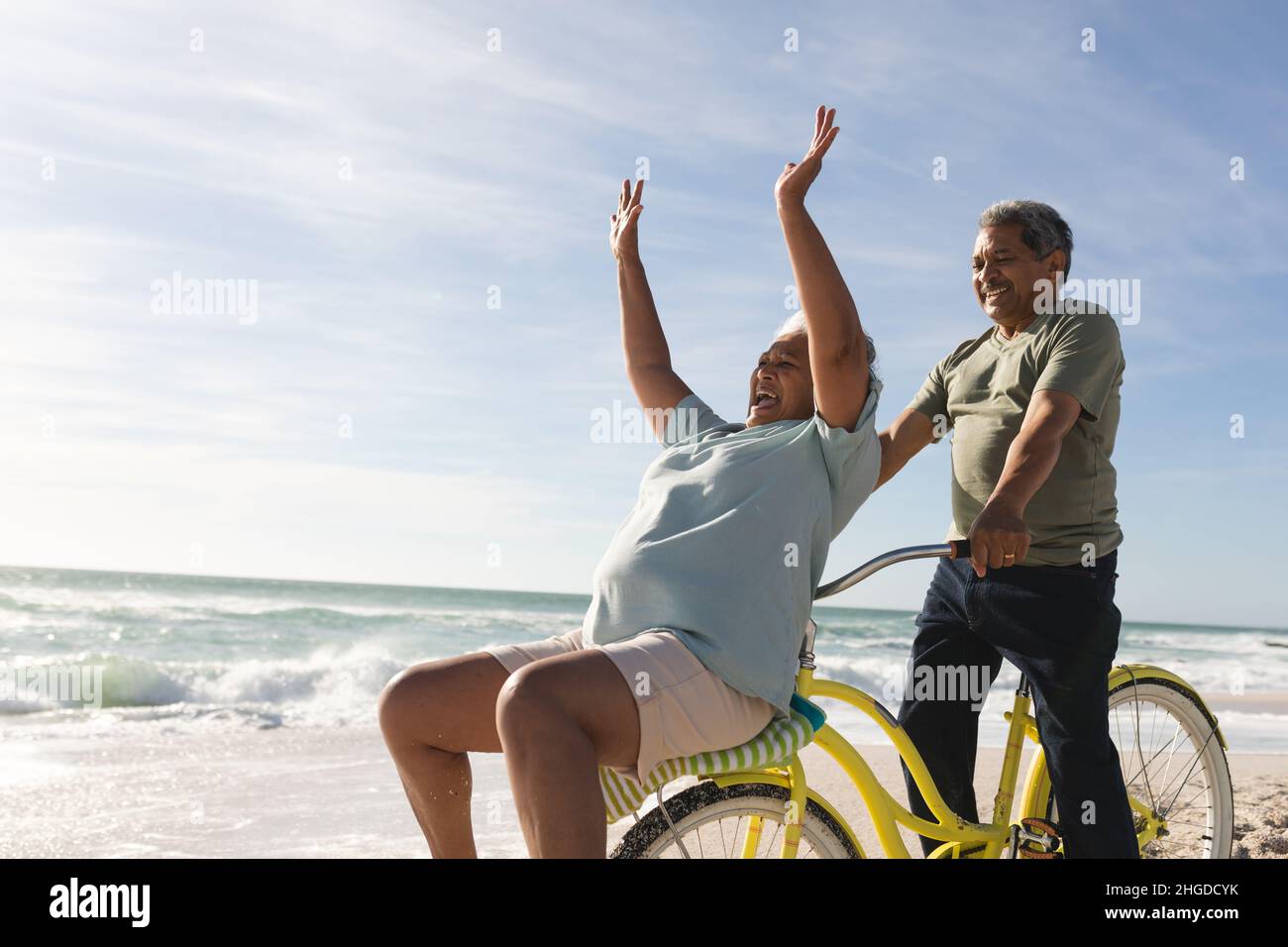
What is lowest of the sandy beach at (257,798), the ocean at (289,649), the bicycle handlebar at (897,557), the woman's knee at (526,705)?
the ocean at (289,649)

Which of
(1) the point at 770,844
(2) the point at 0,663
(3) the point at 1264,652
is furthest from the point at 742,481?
(3) the point at 1264,652

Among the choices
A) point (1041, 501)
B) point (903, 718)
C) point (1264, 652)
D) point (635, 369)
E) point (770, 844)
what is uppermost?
point (635, 369)

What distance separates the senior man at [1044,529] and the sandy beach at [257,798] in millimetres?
2187

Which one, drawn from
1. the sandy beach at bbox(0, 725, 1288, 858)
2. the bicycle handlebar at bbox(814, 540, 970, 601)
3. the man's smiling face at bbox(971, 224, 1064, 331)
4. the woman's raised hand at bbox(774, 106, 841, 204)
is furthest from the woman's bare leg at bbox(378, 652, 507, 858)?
the sandy beach at bbox(0, 725, 1288, 858)

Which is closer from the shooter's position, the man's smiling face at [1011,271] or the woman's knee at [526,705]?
the woman's knee at [526,705]

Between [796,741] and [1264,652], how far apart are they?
28.7 m

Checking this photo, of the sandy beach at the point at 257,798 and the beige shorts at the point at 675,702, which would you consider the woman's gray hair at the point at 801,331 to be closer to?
the beige shorts at the point at 675,702

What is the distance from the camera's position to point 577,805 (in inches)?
66.1

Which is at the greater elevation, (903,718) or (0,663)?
(903,718)

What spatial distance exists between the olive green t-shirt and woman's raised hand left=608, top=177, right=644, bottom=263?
933 mm

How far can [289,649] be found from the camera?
63.4 feet

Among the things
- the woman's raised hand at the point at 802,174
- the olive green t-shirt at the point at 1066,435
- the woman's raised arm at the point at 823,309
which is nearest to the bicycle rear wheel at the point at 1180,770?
the olive green t-shirt at the point at 1066,435

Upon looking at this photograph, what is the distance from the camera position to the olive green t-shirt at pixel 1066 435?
2.36 metres
